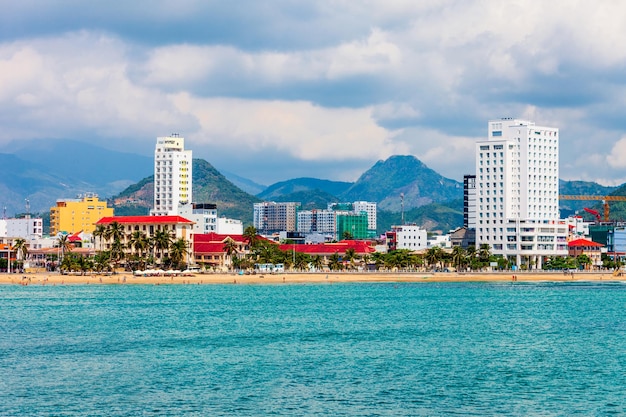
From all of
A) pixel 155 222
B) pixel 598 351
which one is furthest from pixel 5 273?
pixel 598 351

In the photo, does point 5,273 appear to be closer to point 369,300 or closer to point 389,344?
point 369,300

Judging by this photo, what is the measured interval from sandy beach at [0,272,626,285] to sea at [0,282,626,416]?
4380 cm

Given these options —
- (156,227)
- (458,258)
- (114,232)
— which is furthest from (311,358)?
(458,258)

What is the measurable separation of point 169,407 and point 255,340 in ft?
90.0

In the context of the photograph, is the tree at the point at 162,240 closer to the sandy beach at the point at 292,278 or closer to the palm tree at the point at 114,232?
the palm tree at the point at 114,232

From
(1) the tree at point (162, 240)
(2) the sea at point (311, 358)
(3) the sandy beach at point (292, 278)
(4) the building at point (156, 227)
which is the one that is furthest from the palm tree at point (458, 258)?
(2) the sea at point (311, 358)

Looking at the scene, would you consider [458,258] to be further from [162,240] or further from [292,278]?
[162,240]

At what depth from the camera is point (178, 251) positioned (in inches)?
6924

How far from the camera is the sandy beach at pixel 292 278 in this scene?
15825cm

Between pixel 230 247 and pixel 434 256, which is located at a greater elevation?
pixel 230 247

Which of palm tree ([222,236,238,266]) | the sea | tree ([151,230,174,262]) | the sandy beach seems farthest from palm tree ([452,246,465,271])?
the sea

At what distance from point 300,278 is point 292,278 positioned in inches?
77.2

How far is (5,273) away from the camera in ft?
592

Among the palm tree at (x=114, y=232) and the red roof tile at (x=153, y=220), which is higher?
the red roof tile at (x=153, y=220)
